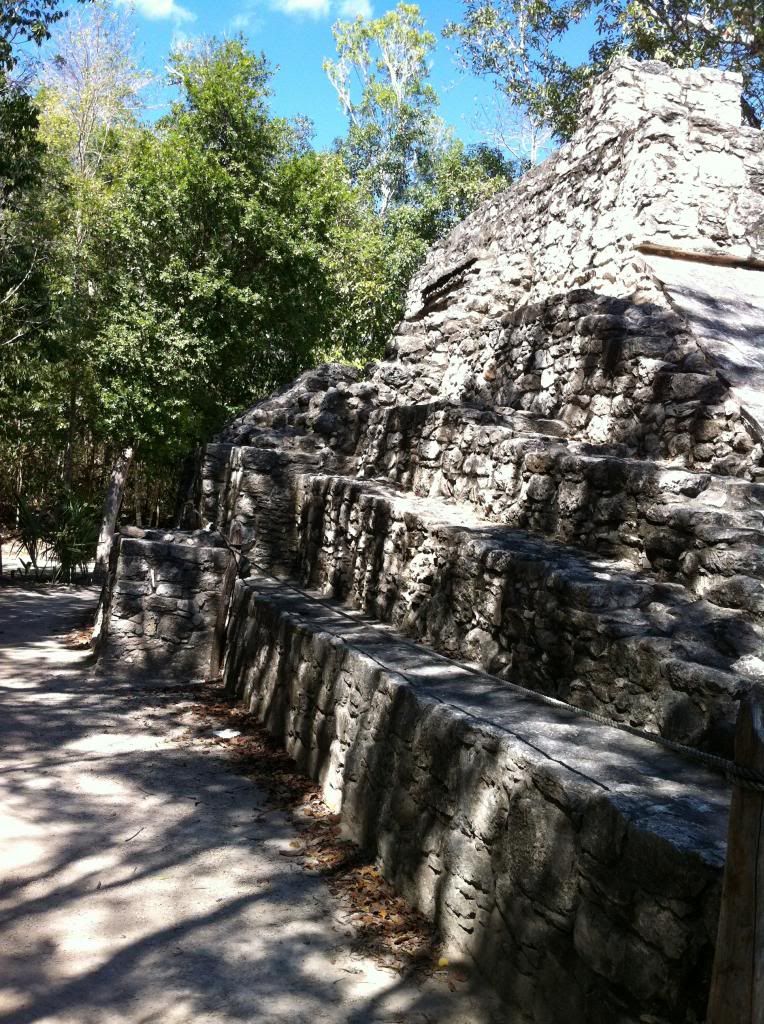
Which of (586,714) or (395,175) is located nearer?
(586,714)

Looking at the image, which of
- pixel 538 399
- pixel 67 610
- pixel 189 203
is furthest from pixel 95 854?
pixel 189 203

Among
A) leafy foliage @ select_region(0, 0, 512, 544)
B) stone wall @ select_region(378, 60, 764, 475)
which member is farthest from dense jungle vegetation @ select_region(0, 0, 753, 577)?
stone wall @ select_region(378, 60, 764, 475)

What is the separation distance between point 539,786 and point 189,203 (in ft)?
44.3

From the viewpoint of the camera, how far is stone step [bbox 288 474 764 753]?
323 cm

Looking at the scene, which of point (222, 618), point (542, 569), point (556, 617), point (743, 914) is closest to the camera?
point (743, 914)

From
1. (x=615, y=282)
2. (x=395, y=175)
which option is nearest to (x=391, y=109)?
(x=395, y=175)

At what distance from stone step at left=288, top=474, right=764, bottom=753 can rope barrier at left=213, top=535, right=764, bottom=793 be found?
0.11m

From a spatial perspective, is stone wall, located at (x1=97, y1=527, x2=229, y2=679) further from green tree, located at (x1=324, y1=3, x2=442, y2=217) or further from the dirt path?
green tree, located at (x1=324, y1=3, x2=442, y2=217)

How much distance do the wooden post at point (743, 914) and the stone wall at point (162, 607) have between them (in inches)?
240

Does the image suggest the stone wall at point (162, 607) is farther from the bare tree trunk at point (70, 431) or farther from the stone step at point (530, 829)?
the bare tree trunk at point (70, 431)

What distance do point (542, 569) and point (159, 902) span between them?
2.18 m

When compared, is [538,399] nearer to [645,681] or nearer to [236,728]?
[236,728]

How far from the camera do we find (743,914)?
1.88 metres

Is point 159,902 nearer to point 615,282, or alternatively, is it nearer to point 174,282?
point 615,282
